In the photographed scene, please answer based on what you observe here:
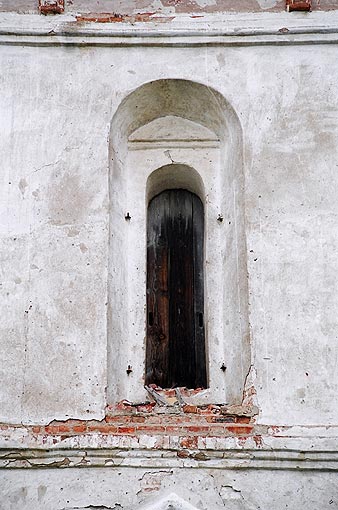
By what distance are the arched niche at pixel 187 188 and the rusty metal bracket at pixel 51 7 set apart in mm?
1004

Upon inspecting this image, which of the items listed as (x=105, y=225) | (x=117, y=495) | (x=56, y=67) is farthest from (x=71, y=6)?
(x=117, y=495)

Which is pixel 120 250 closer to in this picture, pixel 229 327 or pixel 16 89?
pixel 229 327

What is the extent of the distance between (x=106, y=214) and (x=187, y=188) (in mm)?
1196

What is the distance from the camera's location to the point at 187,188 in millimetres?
7703

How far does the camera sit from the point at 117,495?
19.5 feet

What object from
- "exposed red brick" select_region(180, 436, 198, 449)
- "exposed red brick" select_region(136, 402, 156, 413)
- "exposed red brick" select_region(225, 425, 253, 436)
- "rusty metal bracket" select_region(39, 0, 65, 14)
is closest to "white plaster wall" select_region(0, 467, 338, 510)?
"exposed red brick" select_region(180, 436, 198, 449)

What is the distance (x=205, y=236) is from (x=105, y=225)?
0.98 metres

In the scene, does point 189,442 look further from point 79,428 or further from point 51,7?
point 51,7

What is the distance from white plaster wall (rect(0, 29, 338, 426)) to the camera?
628 cm

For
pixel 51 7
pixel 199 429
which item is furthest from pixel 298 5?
pixel 199 429

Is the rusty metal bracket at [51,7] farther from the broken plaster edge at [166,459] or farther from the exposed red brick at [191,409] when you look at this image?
the broken plaster edge at [166,459]

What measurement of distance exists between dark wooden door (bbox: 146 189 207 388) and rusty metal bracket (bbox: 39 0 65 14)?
1.81 m

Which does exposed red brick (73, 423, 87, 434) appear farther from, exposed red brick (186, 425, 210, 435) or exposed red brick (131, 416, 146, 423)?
exposed red brick (186, 425, 210, 435)

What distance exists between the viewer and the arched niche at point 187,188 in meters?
6.70
